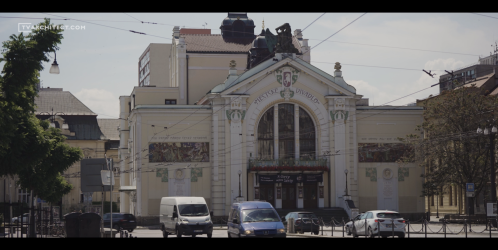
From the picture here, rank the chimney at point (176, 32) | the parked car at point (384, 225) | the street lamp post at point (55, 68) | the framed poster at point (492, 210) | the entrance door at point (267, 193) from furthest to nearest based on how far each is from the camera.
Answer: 1. the chimney at point (176, 32)
2. the entrance door at point (267, 193)
3. the framed poster at point (492, 210)
4. the parked car at point (384, 225)
5. the street lamp post at point (55, 68)

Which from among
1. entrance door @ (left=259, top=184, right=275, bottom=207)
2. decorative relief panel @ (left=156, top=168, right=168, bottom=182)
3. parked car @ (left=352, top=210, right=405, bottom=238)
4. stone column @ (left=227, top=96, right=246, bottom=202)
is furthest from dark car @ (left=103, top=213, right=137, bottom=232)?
parked car @ (left=352, top=210, right=405, bottom=238)

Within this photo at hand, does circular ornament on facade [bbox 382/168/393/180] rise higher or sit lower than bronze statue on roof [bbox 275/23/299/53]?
lower

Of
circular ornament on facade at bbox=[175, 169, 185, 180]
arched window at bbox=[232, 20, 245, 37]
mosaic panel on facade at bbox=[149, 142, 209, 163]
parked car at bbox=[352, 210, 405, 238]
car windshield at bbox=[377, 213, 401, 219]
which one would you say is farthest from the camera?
arched window at bbox=[232, 20, 245, 37]

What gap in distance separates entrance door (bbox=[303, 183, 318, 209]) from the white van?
75.5 feet

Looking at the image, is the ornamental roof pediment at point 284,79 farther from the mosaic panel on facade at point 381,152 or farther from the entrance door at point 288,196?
the entrance door at point 288,196

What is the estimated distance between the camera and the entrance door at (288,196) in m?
60.0

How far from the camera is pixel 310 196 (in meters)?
60.4

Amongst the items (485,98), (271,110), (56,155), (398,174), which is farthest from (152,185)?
(485,98)

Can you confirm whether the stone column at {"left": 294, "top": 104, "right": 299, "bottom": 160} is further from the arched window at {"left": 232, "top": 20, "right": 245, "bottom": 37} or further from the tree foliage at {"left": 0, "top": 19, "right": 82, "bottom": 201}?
the tree foliage at {"left": 0, "top": 19, "right": 82, "bottom": 201}

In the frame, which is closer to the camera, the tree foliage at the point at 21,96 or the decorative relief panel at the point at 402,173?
the tree foliage at the point at 21,96

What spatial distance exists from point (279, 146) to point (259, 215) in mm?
29686

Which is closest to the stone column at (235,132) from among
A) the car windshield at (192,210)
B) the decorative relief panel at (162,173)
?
the decorative relief panel at (162,173)

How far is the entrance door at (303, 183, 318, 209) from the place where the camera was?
6016cm

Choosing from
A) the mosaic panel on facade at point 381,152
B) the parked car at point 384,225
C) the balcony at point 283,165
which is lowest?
the parked car at point 384,225
